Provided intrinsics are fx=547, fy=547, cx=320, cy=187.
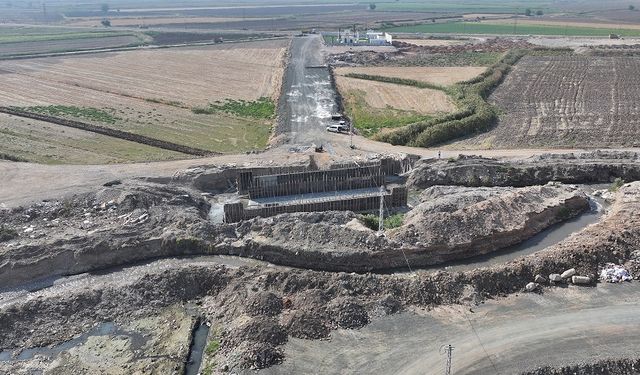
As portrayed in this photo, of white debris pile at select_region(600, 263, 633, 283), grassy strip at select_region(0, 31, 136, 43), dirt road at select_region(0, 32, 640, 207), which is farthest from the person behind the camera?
grassy strip at select_region(0, 31, 136, 43)

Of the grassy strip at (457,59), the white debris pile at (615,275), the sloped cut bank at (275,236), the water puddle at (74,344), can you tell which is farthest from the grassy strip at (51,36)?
the white debris pile at (615,275)

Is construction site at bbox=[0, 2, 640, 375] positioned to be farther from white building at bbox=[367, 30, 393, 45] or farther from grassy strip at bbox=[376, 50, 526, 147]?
white building at bbox=[367, 30, 393, 45]

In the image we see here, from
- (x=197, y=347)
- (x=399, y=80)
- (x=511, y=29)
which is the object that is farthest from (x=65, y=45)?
(x=197, y=347)

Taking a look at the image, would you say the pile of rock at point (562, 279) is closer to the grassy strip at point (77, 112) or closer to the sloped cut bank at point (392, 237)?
the sloped cut bank at point (392, 237)

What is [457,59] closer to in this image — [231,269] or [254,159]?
[254,159]

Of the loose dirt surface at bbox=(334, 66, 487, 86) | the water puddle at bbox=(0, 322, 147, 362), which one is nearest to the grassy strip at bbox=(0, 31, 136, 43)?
the loose dirt surface at bbox=(334, 66, 487, 86)

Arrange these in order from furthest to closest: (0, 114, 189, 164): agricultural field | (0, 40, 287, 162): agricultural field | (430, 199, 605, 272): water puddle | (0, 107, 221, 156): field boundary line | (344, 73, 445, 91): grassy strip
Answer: (344, 73, 445, 91): grassy strip → (0, 40, 287, 162): agricultural field → (0, 107, 221, 156): field boundary line → (0, 114, 189, 164): agricultural field → (430, 199, 605, 272): water puddle

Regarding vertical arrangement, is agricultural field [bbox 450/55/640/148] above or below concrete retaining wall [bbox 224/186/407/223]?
above
